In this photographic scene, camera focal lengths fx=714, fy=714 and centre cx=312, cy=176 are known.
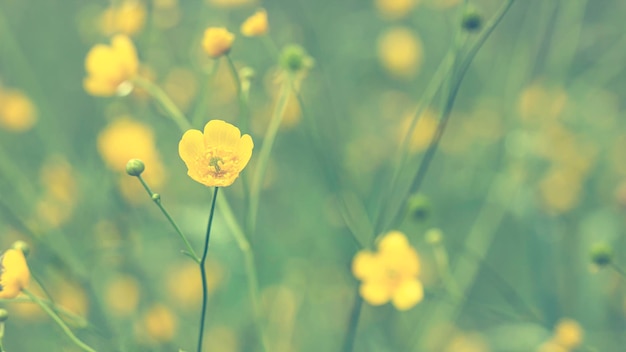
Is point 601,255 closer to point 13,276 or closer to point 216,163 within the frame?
point 216,163

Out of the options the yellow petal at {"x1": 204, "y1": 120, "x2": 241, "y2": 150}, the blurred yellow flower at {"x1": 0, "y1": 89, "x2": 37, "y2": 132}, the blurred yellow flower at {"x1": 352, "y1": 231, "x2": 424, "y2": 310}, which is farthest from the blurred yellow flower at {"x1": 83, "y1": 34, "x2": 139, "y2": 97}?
the blurred yellow flower at {"x1": 0, "y1": 89, "x2": 37, "y2": 132}

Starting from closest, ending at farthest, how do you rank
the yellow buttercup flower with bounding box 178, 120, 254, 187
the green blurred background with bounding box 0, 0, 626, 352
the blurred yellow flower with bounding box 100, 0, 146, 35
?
1. the yellow buttercup flower with bounding box 178, 120, 254, 187
2. the blurred yellow flower with bounding box 100, 0, 146, 35
3. the green blurred background with bounding box 0, 0, 626, 352

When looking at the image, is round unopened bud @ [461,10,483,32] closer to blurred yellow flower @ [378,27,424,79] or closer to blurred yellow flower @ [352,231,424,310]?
blurred yellow flower @ [352,231,424,310]

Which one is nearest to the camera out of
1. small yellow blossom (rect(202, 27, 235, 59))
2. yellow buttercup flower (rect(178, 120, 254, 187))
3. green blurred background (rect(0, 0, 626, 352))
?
yellow buttercup flower (rect(178, 120, 254, 187))

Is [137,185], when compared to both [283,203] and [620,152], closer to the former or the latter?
[283,203]

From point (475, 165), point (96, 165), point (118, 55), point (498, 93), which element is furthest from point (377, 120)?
point (118, 55)

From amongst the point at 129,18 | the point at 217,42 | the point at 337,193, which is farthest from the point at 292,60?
the point at 129,18
